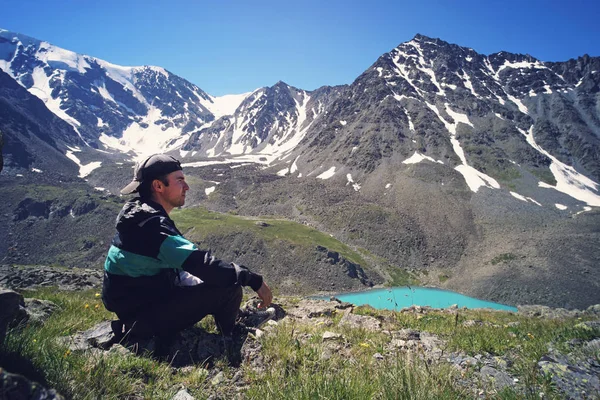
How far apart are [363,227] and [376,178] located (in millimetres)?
36850

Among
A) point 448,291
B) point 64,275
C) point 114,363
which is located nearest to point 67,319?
point 114,363

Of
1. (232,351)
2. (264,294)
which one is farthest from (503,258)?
(232,351)

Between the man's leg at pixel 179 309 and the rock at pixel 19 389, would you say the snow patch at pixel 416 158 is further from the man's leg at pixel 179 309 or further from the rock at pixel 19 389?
the rock at pixel 19 389

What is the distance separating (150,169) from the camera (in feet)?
16.7

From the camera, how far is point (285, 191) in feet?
484

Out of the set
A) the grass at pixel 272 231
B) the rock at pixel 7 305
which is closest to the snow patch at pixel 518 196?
the grass at pixel 272 231

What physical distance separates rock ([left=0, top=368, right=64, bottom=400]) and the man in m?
2.25

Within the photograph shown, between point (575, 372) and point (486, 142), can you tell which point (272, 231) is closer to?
point (575, 372)

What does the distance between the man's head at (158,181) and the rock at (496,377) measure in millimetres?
5239

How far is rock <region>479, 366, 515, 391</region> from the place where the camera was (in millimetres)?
4008

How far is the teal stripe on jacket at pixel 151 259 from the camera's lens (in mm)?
4215

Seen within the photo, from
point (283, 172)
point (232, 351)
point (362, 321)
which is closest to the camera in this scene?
point (232, 351)

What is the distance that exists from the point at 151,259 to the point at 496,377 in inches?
199

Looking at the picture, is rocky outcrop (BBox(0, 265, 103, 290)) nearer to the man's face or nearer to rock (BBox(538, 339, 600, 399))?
the man's face
